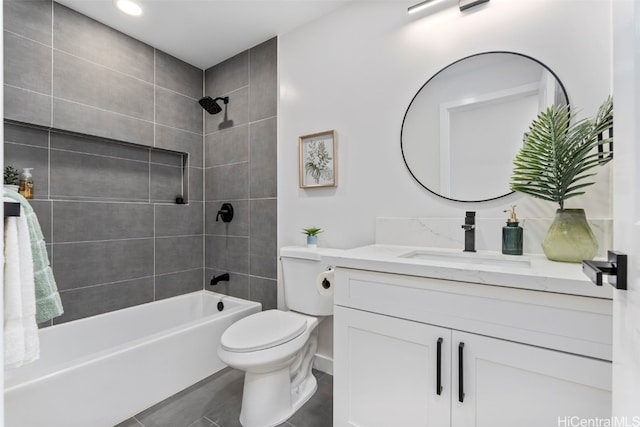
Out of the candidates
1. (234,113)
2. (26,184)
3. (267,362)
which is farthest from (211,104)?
(267,362)

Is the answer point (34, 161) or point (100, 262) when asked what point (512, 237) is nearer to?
point (100, 262)

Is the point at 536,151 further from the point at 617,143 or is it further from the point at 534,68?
the point at 617,143

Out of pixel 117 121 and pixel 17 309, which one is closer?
pixel 17 309

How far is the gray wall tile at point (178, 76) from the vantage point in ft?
8.00

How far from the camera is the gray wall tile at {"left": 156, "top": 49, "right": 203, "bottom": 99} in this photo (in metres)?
2.44

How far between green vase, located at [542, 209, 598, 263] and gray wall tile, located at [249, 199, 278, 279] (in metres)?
1.63

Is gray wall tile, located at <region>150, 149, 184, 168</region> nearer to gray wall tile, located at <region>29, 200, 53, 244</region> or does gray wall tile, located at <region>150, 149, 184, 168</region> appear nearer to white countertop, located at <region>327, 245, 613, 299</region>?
gray wall tile, located at <region>29, 200, 53, 244</region>

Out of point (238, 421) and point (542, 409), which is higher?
point (542, 409)

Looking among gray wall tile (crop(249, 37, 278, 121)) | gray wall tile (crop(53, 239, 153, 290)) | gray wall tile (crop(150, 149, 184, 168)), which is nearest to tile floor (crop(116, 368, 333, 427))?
gray wall tile (crop(53, 239, 153, 290))

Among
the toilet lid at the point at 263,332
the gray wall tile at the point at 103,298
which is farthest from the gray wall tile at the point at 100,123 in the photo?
the toilet lid at the point at 263,332

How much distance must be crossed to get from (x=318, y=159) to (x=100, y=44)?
1.71 meters

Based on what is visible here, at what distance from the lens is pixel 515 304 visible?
3.09ft

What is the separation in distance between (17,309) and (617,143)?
56.2 inches

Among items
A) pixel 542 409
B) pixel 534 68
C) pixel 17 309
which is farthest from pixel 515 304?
pixel 17 309
